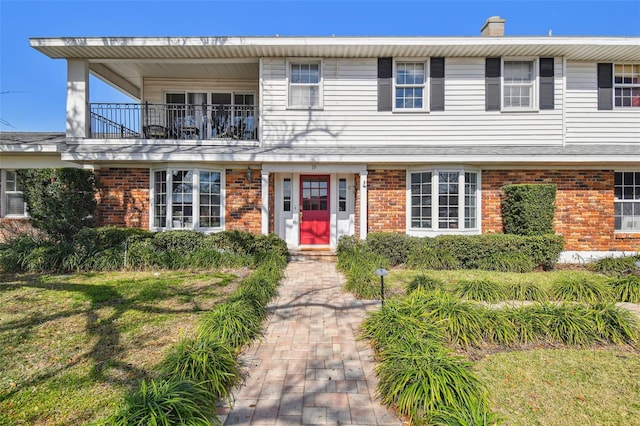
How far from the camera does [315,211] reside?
34.0 ft

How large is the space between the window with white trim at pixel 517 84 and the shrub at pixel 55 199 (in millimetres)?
11879

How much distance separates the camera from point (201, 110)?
11438 millimetres

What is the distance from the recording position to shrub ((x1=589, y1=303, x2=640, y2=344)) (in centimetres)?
413

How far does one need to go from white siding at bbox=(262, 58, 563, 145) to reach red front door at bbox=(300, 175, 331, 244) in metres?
1.23

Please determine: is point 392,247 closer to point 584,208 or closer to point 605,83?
point 584,208

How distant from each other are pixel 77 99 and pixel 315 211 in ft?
25.1

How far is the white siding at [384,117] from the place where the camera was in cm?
982

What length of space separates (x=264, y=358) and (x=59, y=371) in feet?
6.61

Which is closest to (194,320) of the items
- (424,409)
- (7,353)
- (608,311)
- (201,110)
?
(7,353)

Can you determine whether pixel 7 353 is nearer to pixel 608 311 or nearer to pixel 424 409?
pixel 424 409

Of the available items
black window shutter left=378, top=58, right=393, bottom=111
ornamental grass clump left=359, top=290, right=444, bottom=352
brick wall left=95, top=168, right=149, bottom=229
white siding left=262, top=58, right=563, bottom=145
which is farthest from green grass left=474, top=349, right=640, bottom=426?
brick wall left=95, top=168, right=149, bottom=229

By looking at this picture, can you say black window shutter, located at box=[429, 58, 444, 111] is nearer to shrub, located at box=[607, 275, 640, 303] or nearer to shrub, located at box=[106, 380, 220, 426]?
shrub, located at box=[607, 275, 640, 303]

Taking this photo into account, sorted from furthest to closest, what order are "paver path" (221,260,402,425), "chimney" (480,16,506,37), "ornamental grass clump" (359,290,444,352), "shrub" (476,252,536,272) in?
"chimney" (480,16,506,37), "shrub" (476,252,536,272), "ornamental grass clump" (359,290,444,352), "paver path" (221,260,402,425)

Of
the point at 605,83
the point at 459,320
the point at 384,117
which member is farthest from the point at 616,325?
the point at 605,83
